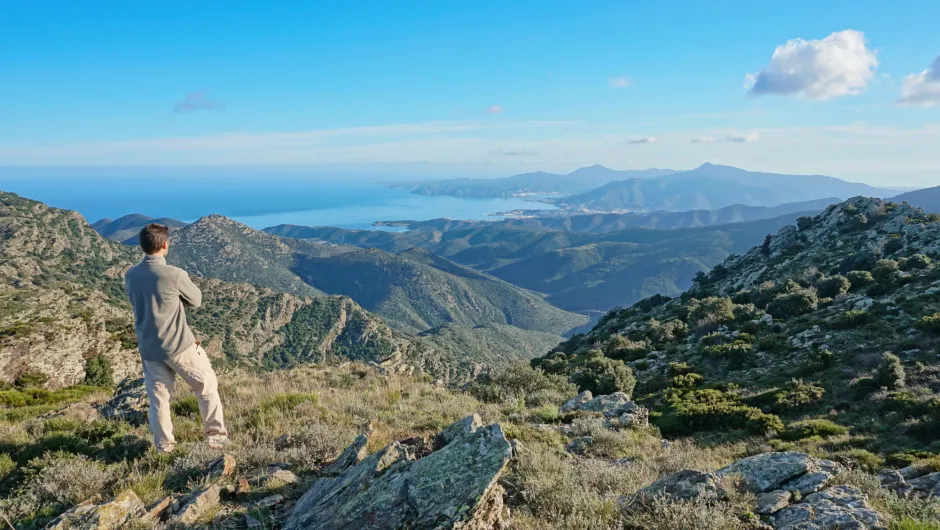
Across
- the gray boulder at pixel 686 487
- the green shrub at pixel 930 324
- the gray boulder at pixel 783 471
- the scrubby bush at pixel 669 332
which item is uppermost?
the gray boulder at pixel 686 487

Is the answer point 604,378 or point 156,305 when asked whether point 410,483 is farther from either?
point 604,378

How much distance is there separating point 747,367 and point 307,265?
655ft

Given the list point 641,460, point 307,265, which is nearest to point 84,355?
point 641,460

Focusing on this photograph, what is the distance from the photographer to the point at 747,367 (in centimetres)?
1305

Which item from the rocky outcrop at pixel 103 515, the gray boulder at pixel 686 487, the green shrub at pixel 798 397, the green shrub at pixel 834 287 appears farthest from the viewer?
the green shrub at pixel 834 287

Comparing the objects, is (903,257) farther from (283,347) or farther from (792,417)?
(283,347)

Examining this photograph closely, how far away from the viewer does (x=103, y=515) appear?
3393 millimetres

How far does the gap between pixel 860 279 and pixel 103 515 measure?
2522cm

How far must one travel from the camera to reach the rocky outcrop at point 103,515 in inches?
131

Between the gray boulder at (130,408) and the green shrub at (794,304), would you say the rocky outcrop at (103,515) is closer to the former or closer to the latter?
the gray boulder at (130,408)

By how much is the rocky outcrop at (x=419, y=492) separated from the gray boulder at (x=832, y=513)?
2.36m

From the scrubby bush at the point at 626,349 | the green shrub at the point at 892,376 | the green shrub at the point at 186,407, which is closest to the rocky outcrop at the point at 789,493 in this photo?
the green shrub at the point at 186,407

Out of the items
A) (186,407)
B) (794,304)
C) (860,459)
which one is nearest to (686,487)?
(860,459)

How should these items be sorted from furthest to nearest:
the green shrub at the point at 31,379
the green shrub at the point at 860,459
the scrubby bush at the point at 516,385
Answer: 1. the green shrub at the point at 31,379
2. the scrubby bush at the point at 516,385
3. the green shrub at the point at 860,459
